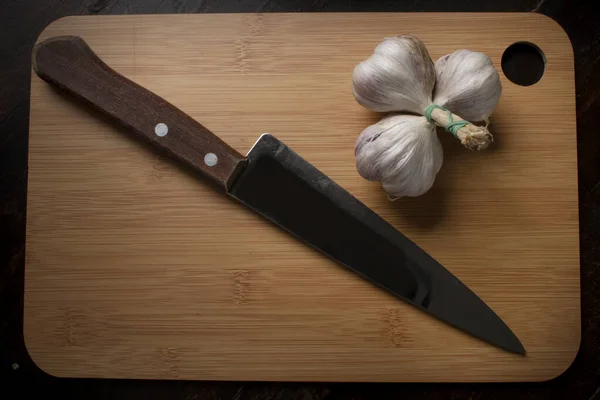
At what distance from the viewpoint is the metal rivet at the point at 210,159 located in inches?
46.1

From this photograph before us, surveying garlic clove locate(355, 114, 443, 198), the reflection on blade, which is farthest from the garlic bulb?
the reflection on blade

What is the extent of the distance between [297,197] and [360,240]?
6.7 inches

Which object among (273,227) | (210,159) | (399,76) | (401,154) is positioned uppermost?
(399,76)

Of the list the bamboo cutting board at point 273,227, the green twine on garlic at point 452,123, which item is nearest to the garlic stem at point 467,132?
the green twine on garlic at point 452,123

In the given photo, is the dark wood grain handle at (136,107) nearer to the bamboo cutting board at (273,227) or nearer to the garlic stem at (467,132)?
the bamboo cutting board at (273,227)

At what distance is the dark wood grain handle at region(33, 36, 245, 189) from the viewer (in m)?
1.17

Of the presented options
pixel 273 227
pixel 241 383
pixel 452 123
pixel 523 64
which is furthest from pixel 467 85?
pixel 241 383

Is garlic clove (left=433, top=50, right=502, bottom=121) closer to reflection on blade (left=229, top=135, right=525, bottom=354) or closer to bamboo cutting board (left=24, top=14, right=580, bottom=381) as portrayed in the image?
bamboo cutting board (left=24, top=14, right=580, bottom=381)

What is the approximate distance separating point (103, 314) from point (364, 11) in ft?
3.13

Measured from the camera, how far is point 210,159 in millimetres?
1172

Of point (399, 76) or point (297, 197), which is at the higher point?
point (399, 76)

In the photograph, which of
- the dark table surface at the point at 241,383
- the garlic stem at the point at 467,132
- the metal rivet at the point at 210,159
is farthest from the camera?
the dark table surface at the point at 241,383

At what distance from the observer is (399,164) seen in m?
1.10

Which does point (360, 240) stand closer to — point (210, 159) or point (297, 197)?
point (297, 197)
